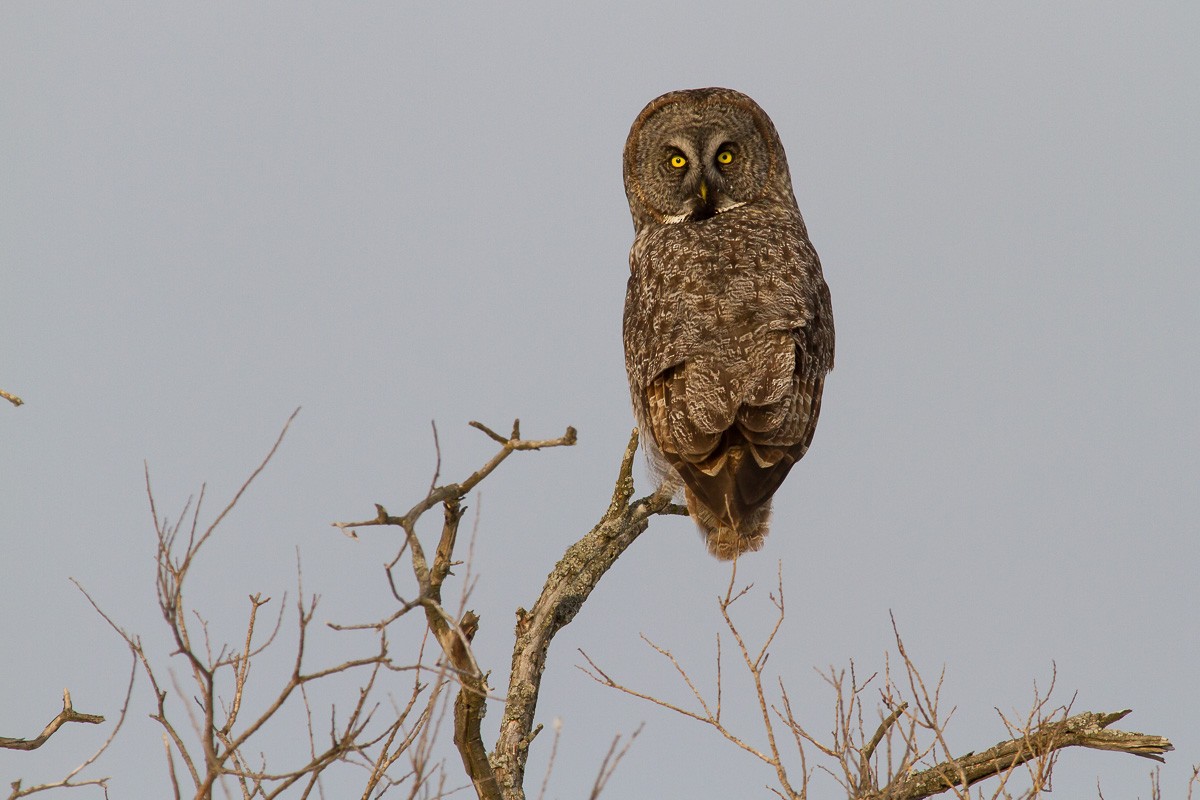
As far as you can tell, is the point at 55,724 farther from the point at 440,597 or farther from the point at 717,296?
the point at 717,296

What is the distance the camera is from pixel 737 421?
7020 mm

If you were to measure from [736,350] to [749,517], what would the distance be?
3.08 ft

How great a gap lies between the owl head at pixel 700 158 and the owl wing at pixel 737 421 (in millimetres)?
1981

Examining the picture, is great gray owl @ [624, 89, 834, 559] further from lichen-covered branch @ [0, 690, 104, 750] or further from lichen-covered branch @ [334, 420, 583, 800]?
lichen-covered branch @ [0, 690, 104, 750]

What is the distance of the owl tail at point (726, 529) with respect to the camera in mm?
7054

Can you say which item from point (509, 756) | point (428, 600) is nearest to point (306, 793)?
point (428, 600)

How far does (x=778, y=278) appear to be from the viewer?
312 inches

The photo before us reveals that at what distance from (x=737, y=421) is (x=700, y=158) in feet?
9.37

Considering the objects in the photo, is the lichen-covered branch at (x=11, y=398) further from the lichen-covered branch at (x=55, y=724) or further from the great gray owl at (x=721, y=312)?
the great gray owl at (x=721, y=312)

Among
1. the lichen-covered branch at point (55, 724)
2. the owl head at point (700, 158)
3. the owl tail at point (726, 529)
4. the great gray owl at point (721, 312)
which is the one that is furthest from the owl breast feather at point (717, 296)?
the lichen-covered branch at point (55, 724)

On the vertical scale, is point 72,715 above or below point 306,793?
above

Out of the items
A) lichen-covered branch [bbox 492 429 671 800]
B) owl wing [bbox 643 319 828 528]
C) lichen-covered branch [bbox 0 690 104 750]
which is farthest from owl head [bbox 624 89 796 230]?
lichen-covered branch [bbox 0 690 104 750]

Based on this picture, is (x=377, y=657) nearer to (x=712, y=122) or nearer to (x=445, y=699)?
(x=445, y=699)

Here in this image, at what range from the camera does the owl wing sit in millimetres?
6934
